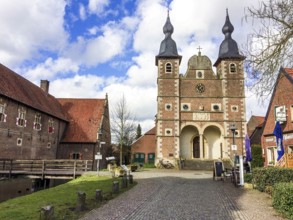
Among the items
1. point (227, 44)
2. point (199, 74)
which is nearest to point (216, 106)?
point (199, 74)

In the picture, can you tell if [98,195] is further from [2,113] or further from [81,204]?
[2,113]

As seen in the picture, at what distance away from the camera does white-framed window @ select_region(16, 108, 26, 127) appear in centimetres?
2475

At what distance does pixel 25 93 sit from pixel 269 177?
23254 mm

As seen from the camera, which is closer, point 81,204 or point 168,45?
point 81,204

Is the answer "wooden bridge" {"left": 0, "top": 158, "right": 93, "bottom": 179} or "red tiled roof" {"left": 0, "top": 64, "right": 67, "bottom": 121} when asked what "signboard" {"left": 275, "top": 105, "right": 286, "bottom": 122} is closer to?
"wooden bridge" {"left": 0, "top": 158, "right": 93, "bottom": 179}

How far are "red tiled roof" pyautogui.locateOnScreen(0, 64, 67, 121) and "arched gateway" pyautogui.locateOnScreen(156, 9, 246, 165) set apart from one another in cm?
1253

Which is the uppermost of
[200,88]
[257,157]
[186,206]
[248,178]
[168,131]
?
[200,88]

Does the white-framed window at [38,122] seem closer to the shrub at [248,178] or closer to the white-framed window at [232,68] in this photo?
the shrub at [248,178]

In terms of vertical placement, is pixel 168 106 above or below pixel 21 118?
above

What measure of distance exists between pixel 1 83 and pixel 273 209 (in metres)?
22.0

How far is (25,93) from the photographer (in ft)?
90.6

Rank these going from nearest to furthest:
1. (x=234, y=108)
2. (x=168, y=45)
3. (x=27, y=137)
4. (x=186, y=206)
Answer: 1. (x=186, y=206)
2. (x=27, y=137)
3. (x=234, y=108)
4. (x=168, y=45)

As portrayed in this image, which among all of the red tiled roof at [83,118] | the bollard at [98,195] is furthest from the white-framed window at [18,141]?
the bollard at [98,195]

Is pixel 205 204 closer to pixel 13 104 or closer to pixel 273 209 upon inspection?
pixel 273 209
